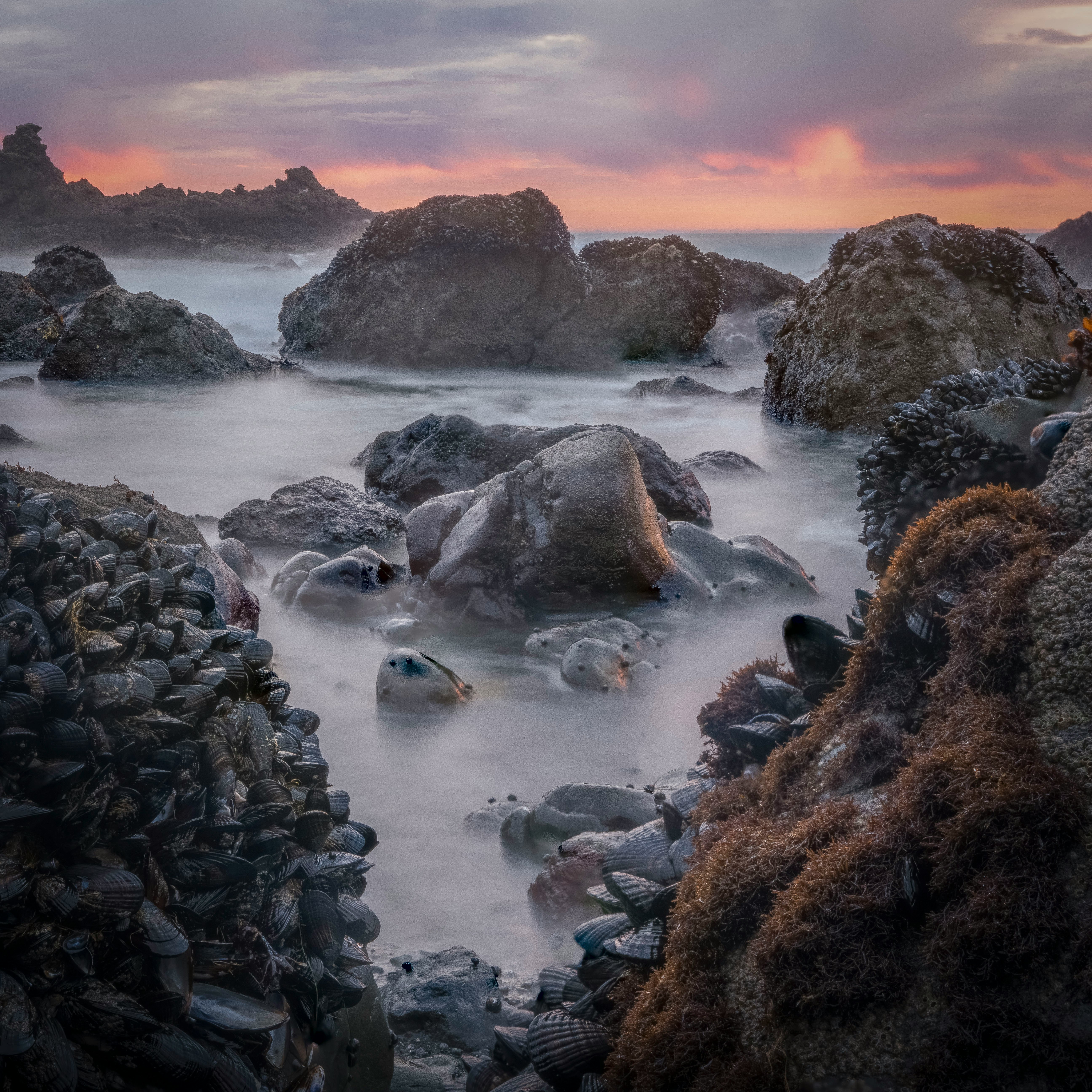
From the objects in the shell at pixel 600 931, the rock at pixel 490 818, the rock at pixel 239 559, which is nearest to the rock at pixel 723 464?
the rock at pixel 239 559

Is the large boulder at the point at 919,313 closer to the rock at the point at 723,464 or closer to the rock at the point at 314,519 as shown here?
the rock at the point at 723,464

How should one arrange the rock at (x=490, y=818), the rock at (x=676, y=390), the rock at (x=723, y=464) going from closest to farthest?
1. the rock at (x=490, y=818)
2. the rock at (x=723, y=464)
3. the rock at (x=676, y=390)

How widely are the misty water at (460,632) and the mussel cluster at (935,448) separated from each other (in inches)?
28.4

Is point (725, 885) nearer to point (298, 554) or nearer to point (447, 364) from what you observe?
point (298, 554)

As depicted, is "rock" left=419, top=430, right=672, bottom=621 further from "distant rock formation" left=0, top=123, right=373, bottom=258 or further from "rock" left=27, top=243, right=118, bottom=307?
"distant rock formation" left=0, top=123, right=373, bottom=258

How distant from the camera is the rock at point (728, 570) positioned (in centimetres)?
687

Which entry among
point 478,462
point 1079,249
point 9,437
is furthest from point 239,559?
point 1079,249

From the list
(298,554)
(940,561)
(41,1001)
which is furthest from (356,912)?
(298,554)

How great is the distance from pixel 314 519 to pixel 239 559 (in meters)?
1.16

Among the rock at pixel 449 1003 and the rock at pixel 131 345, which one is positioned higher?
the rock at pixel 131 345

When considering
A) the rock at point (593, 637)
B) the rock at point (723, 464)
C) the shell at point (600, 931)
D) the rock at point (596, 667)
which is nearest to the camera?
the shell at point (600, 931)

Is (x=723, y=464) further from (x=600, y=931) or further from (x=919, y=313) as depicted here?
(x=600, y=931)

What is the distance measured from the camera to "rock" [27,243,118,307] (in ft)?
76.5

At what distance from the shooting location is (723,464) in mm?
10734
